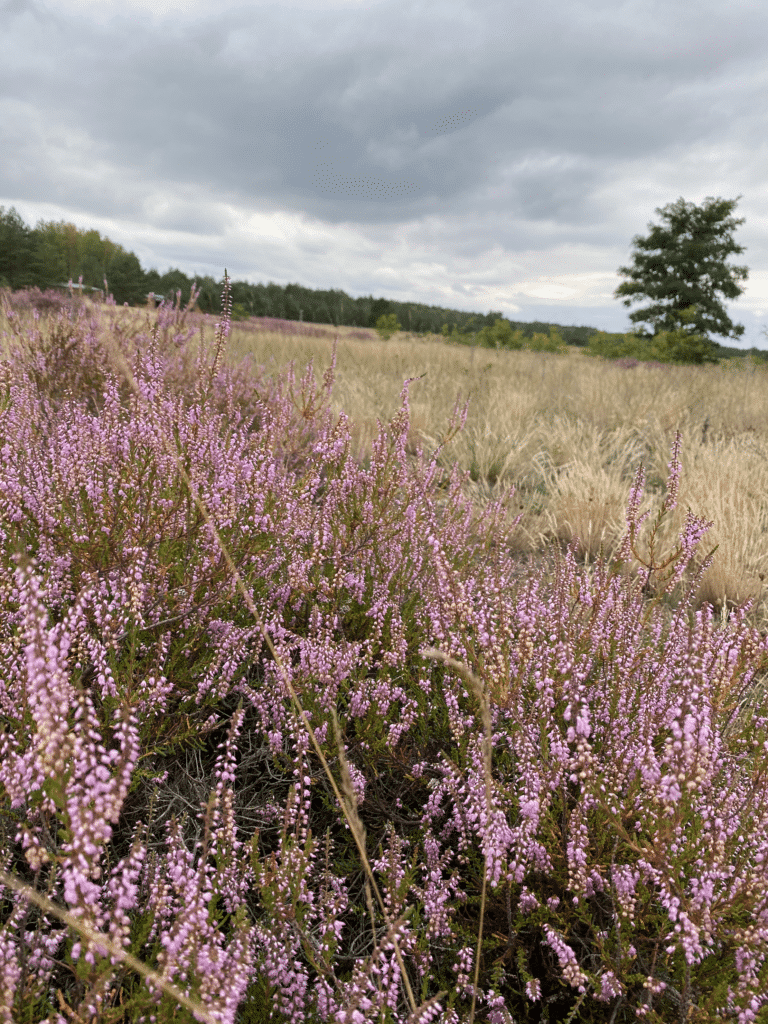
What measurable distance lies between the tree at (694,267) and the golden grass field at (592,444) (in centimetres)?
2754

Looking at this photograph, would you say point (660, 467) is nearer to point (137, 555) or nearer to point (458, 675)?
point (458, 675)

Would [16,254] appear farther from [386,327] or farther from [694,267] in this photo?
[694,267]

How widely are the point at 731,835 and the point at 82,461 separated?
2.59 metres

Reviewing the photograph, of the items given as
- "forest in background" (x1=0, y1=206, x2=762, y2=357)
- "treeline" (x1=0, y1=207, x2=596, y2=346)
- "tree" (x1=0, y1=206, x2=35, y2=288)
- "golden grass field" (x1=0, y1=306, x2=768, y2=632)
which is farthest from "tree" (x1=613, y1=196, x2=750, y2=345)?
"tree" (x1=0, y1=206, x2=35, y2=288)

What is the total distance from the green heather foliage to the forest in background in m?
1.32

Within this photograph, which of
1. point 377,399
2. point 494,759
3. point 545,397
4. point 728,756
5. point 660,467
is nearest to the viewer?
point 728,756

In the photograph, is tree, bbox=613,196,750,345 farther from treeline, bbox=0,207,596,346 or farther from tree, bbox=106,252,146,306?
tree, bbox=106,252,146,306

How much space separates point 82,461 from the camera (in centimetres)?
227

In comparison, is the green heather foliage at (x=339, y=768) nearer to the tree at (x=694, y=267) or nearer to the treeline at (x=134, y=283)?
the treeline at (x=134, y=283)

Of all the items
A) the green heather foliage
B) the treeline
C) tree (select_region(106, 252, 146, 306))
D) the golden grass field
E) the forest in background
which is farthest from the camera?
tree (select_region(106, 252, 146, 306))

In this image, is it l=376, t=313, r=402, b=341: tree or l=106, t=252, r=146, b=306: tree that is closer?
l=376, t=313, r=402, b=341: tree

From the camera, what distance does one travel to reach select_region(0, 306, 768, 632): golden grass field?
14.4 ft

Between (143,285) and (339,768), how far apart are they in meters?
38.9

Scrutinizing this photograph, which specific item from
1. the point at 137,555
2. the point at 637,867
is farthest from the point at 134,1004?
the point at 637,867
